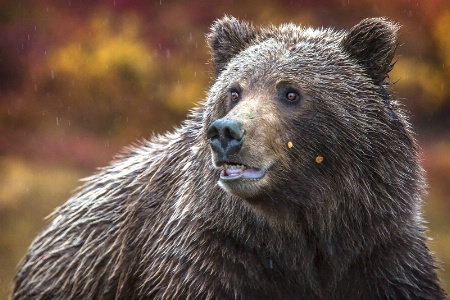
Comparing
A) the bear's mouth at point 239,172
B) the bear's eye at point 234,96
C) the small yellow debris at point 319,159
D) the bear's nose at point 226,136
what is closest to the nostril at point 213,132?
the bear's nose at point 226,136

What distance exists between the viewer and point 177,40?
16.0 m

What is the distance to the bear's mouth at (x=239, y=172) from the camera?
22.9 feet

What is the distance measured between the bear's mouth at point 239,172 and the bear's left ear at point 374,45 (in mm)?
1211

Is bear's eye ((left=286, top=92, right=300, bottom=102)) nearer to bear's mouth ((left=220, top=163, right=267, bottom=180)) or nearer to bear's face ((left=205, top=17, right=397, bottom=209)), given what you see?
bear's face ((left=205, top=17, right=397, bottom=209))

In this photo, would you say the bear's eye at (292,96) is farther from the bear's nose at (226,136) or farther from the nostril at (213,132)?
the nostril at (213,132)

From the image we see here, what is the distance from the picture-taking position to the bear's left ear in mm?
7594

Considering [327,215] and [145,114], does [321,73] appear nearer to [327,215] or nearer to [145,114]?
[327,215]

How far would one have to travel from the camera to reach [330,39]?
7.82 m

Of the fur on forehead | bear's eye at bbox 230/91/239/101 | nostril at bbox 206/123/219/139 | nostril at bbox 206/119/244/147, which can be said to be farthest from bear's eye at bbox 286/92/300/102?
nostril at bbox 206/123/219/139

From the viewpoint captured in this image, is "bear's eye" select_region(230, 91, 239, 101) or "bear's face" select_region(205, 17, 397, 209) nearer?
"bear's face" select_region(205, 17, 397, 209)

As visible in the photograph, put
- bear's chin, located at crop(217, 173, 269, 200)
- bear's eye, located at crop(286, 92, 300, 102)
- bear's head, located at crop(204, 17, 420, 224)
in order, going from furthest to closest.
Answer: bear's eye, located at crop(286, 92, 300, 102) → bear's head, located at crop(204, 17, 420, 224) → bear's chin, located at crop(217, 173, 269, 200)

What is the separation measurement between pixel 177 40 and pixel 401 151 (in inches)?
348

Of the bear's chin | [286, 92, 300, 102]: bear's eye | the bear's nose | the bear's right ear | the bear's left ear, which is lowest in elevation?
the bear's chin

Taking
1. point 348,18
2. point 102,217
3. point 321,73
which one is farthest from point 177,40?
point 321,73
